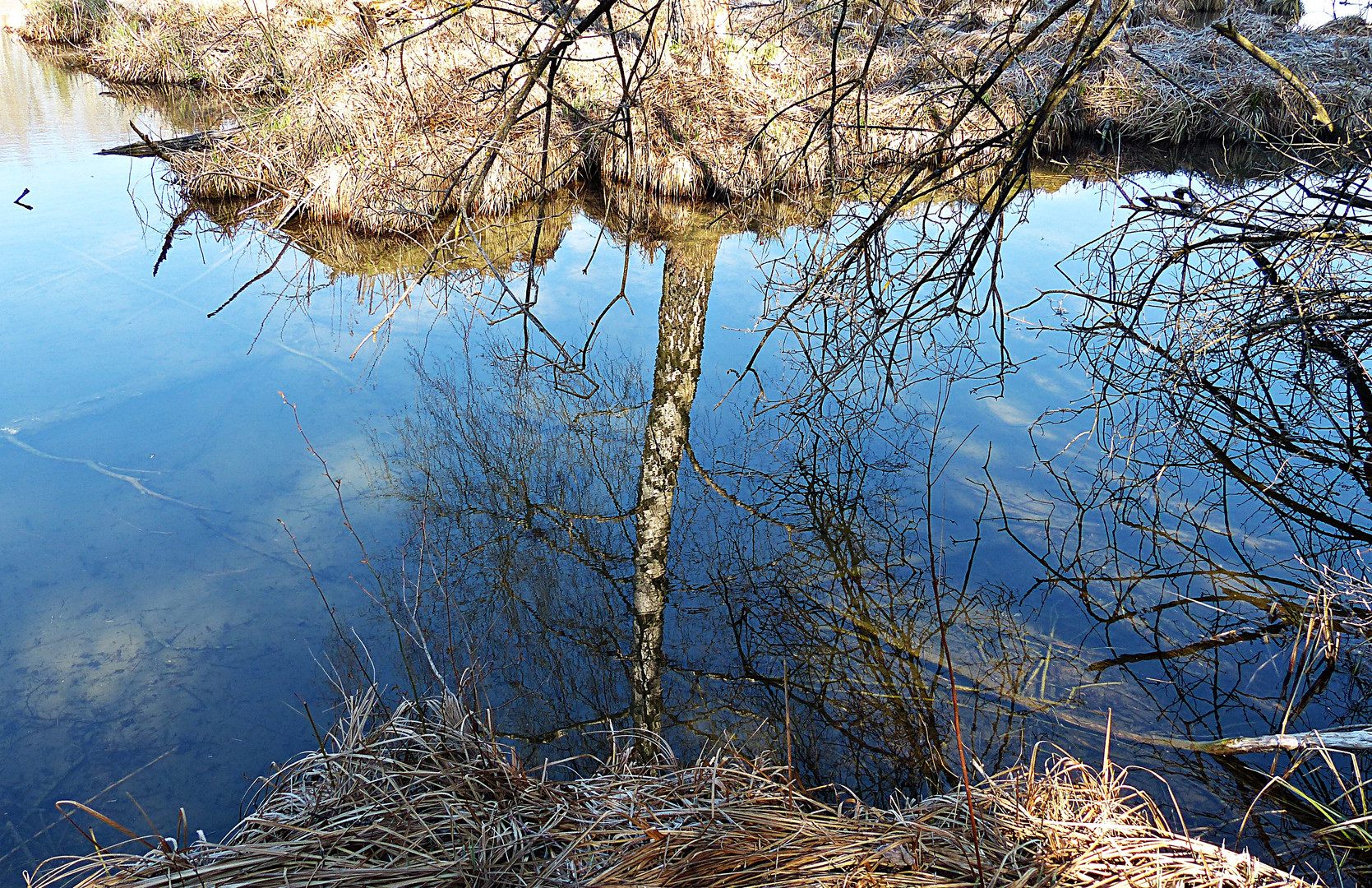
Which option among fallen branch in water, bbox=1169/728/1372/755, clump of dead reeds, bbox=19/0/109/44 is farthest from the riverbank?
clump of dead reeds, bbox=19/0/109/44

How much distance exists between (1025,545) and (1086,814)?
169cm

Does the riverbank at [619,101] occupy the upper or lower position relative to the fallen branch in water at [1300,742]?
upper

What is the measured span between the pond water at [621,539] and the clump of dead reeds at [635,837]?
1.11 ft

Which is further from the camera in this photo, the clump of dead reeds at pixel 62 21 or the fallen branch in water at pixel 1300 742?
the clump of dead reeds at pixel 62 21

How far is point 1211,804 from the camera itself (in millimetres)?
2445

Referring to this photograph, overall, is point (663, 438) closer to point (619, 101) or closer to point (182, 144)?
point (619, 101)

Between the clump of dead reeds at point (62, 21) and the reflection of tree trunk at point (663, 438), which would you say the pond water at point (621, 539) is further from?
the clump of dead reeds at point (62, 21)

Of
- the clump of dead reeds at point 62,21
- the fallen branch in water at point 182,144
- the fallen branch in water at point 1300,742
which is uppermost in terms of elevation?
the clump of dead reeds at point 62,21

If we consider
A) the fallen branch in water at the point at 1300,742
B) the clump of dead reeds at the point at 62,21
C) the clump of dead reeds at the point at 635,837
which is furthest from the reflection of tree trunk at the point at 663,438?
the clump of dead reeds at the point at 62,21

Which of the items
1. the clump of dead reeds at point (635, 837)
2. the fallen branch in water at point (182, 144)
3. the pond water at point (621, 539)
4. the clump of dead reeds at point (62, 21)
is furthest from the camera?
the clump of dead reeds at point (62, 21)

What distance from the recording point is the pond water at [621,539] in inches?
108

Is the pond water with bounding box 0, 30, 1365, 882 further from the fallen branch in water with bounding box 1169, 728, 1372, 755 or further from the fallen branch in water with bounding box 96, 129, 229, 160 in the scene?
the fallen branch in water with bounding box 96, 129, 229, 160

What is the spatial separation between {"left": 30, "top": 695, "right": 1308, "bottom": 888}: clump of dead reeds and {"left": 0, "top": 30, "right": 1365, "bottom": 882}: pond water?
13.3 inches

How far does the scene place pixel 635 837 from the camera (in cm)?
200
